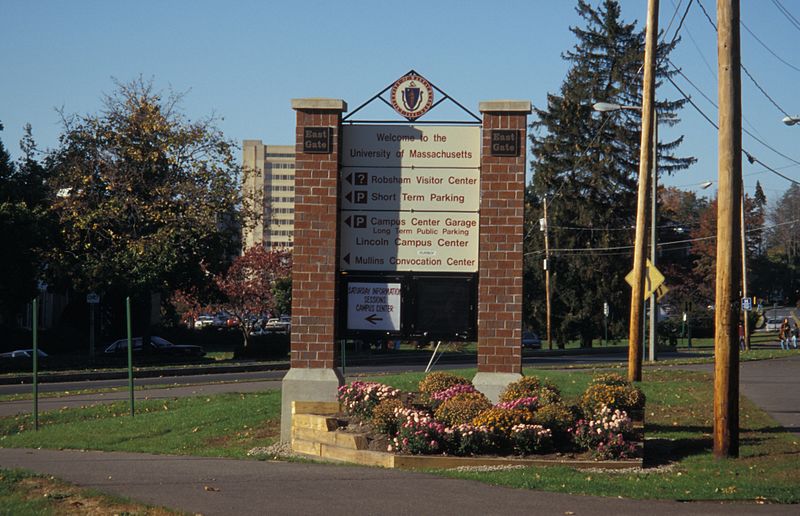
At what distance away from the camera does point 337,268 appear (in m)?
14.8

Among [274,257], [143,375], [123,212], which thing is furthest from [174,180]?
[274,257]

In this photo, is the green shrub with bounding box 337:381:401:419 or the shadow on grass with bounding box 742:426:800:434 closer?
the green shrub with bounding box 337:381:401:419

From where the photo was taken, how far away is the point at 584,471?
1135cm

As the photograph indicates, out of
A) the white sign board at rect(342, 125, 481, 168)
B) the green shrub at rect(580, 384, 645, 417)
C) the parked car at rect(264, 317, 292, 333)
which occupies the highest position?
the white sign board at rect(342, 125, 481, 168)

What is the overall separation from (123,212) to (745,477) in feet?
106

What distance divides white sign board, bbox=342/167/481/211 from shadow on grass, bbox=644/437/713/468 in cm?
414

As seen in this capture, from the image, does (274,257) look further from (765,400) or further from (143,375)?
(765,400)

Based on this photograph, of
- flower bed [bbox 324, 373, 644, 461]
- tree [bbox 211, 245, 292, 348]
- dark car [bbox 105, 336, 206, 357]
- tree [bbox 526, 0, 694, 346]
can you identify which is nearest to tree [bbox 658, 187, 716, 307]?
tree [bbox 526, 0, 694, 346]

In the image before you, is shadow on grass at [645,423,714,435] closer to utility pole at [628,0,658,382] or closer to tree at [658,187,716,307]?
utility pole at [628,0,658,382]

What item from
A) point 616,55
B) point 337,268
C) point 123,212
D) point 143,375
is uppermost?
point 616,55

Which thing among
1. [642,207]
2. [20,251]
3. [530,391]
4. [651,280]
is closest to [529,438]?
[530,391]

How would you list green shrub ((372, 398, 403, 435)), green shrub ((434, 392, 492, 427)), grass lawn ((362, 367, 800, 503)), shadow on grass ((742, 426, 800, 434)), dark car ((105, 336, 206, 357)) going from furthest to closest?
dark car ((105, 336, 206, 357)), shadow on grass ((742, 426, 800, 434)), green shrub ((372, 398, 403, 435)), green shrub ((434, 392, 492, 427)), grass lawn ((362, 367, 800, 503))

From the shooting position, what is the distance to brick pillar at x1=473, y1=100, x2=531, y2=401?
14.2m

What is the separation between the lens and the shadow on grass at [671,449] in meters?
12.4
